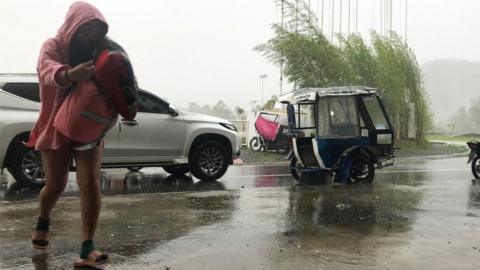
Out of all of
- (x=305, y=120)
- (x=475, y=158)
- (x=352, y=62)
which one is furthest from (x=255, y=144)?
(x=475, y=158)

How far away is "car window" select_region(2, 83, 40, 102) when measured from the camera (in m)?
8.31

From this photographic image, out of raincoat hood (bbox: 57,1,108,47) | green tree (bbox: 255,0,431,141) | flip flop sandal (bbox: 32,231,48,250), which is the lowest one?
flip flop sandal (bbox: 32,231,48,250)

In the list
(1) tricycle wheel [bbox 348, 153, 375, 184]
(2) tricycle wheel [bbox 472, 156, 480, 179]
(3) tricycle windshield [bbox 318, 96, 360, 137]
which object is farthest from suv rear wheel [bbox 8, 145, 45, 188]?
(2) tricycle wheel [bbox 472, 156, 480, 179]

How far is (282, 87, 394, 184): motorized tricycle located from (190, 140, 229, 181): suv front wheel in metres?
1.38

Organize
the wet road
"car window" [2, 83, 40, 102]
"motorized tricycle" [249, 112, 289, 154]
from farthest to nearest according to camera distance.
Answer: "motorized tricycle" [249, 112, 289, 154] → "car window" [2, 83, 40, 102] → the wet road

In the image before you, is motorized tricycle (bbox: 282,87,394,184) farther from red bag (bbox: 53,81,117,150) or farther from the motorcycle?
red bag (bbox: 53,81,117,150)

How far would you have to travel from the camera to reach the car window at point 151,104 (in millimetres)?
9250

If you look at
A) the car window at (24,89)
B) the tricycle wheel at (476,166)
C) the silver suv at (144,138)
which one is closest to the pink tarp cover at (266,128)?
the tricycle wheel at (476,166)

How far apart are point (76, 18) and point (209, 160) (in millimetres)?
6289

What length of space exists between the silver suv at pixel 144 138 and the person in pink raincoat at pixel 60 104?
460cm

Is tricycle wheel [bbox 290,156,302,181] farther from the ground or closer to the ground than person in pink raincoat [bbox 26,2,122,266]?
closer to the ground

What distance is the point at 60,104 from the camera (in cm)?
371

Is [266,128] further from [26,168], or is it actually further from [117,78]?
[117,78]

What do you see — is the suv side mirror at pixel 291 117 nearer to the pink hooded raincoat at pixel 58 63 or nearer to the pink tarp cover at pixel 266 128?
the pink hooded raincoat at pixel 58 63
